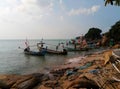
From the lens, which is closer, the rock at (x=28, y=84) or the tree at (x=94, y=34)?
the rock at (x=28, y=84)

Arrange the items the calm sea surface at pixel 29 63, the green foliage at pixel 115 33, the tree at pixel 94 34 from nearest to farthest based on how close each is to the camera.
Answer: the calm sea surface at pixel 29 63 → the green foliage at pixel 115 33 → the tree at pixel 94 34

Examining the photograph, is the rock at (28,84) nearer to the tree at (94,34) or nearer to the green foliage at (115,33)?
the green foliage at (115,33)

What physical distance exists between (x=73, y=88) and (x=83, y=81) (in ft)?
2.44

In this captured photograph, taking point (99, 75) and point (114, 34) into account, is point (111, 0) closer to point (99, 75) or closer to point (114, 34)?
point (99, 75)

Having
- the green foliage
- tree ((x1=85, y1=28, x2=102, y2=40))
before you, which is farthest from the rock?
tree ((x1=85, y1=28, x2=102, y2=40))

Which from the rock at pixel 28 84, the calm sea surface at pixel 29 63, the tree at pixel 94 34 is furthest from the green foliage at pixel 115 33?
the rock at pixel 28 84

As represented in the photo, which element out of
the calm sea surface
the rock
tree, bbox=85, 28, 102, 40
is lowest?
the calm sea surface

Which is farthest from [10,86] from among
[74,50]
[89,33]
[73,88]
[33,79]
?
[89,33]

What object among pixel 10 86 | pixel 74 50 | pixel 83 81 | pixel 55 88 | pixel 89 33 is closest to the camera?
pixel 83 81

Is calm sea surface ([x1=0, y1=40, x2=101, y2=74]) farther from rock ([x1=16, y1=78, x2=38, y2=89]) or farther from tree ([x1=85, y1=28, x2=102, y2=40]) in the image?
tree ([x1=85, y1=28, x2=102, y2=40])

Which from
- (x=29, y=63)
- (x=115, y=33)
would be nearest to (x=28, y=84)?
(x=29, y=63)

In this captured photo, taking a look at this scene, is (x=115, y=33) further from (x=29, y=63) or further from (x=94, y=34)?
(x=29, y=63)

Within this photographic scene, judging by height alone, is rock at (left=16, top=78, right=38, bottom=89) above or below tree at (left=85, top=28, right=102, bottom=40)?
below

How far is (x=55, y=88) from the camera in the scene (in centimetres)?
1540
